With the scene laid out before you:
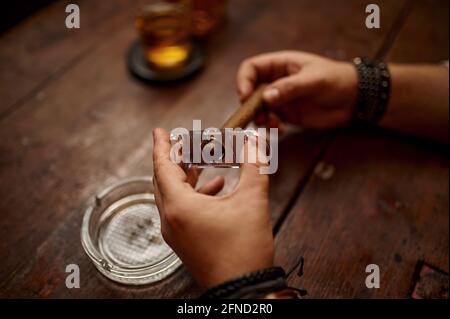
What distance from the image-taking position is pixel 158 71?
1.04 m

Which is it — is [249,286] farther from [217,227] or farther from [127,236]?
[127,236]

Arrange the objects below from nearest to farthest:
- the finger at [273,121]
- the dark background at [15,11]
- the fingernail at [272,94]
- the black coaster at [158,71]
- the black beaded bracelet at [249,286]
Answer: the black beaded bracelet at [249,286]
the fingernail at [272,94]
the finger at [273,121]
the black coaster at [158,71]
the dark background at [15,11]

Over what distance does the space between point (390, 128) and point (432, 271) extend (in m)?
0.37

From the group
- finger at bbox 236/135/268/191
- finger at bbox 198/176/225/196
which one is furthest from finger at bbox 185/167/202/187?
finger at bbox 236/135/268/191

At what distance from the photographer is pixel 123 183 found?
2.53 ft

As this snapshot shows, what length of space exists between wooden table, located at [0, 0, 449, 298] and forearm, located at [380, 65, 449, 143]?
4 centimetres

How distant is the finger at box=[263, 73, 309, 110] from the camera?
803 millimetres

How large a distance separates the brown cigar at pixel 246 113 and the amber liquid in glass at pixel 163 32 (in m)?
0.33

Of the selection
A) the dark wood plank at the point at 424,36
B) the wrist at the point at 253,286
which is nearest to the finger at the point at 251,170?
the wrist at the point at 253,286

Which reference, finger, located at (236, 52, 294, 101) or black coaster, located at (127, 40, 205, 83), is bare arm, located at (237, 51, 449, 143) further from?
black coaster, located at (127, 40, 205, 83)

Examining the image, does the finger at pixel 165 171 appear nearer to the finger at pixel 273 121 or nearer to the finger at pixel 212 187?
the finger at pixel 212 187

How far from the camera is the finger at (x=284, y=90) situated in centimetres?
80

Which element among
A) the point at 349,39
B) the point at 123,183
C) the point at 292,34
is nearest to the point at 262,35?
the point at 292,34
